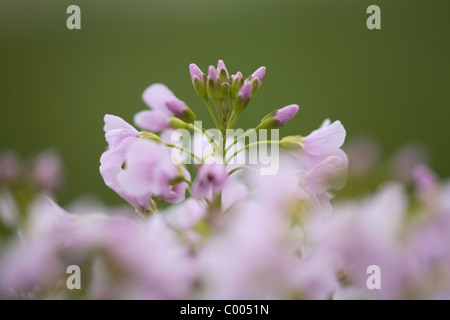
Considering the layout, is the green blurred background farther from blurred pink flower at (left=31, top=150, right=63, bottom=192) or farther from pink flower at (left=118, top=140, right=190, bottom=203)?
pink flower at (left=118, top=140, right=190, bottom=203)

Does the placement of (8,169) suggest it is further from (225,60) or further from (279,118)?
(225,60)

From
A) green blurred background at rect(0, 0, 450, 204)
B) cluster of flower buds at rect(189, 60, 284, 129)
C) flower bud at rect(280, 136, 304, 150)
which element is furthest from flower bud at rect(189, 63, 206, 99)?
green blurred background at rect(0, 0, 450, 204)

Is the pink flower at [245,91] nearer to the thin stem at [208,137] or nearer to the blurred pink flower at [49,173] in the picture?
the thin stem at [208,137]

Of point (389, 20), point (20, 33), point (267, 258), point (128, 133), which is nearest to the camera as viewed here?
point (267, 258)

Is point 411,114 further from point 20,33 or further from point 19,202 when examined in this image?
point 19,202
